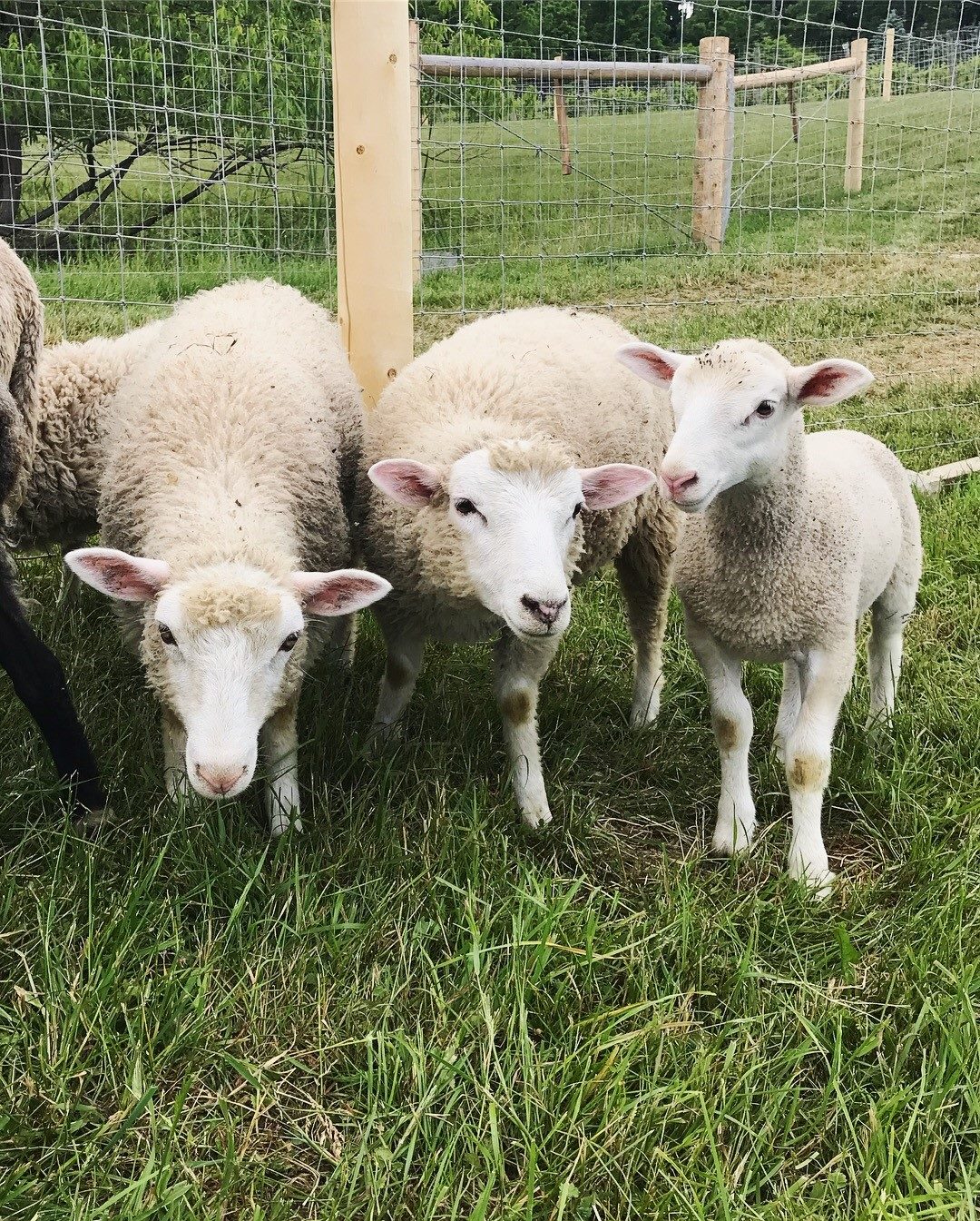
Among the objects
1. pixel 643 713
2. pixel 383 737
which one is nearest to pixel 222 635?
pixel 383 737

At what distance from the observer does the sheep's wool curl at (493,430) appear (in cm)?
271

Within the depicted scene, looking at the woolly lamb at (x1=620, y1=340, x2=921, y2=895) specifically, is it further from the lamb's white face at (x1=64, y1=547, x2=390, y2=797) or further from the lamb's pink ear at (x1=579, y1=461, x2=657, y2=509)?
the lamb's white face at (x1=64, y1=547, x2=390, y2=797)

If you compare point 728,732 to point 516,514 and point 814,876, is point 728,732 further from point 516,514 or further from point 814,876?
point 516,514

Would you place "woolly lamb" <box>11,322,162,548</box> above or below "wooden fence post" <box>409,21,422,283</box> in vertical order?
below

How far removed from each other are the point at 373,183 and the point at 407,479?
1055mm

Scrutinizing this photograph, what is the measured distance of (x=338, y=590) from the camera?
8.05ft

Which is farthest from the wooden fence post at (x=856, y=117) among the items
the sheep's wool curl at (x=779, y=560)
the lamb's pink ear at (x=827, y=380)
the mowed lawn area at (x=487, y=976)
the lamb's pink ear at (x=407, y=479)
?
the lamb's pink ear at (x=407, y=479)

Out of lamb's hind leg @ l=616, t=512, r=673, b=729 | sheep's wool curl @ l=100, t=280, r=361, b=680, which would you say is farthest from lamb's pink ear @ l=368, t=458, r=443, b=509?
lamb's hind leg @ l=616, t=512, r=673, b=729

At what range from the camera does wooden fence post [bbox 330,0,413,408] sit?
3.10m

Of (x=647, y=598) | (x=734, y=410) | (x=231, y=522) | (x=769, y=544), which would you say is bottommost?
(x=647, y=598)

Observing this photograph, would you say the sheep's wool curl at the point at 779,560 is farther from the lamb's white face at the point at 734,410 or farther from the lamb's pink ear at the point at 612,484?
the lamb's pink ear at the point at 612,484

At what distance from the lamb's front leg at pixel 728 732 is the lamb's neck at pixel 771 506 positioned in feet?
0.91

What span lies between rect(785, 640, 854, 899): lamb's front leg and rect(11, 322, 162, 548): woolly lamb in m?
2.22

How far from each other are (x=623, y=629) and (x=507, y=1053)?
2093 millimetres
